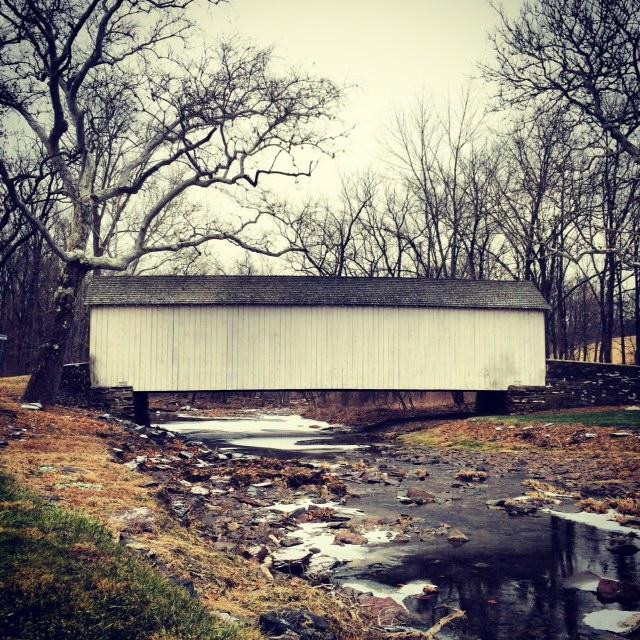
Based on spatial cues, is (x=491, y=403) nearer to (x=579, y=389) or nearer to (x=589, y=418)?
(x=579, y=389)

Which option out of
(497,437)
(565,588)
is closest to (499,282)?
(497,437)

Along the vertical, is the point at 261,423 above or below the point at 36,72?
below

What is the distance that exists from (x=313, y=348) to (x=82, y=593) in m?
17.3

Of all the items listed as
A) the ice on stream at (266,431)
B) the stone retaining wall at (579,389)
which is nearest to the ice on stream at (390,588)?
the ice on stream at (266,431)

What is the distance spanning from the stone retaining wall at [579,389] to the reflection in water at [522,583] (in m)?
14.6

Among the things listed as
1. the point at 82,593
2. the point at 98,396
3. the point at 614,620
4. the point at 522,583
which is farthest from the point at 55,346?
the point at 614,620

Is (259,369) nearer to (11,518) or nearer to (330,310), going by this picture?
(330,310)

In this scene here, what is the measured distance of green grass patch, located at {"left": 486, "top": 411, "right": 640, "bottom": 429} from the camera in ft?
52.5

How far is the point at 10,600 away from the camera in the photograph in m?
3.76

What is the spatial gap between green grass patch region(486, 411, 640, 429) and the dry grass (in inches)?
464

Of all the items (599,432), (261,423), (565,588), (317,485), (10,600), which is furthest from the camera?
(261,423)

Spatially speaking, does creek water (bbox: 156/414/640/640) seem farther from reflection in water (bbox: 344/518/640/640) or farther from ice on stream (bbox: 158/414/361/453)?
ice on stream (bbox: 158/414/361/453)

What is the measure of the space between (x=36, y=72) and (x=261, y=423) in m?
16.3

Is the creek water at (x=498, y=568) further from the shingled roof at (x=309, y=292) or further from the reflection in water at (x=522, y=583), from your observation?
the shingled roof at (x=309, y=292)
